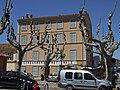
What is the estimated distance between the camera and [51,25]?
2255 inches

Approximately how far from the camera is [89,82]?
22219 mm

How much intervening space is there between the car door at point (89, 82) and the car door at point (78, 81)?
0.30m

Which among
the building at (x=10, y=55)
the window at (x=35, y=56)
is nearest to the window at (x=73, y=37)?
the window at (x=35, y=56)

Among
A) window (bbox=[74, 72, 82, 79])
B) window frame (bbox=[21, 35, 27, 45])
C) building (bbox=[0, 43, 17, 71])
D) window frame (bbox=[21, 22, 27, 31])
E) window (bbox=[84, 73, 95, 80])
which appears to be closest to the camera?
window (bbox=[84, 73, 95, 80])

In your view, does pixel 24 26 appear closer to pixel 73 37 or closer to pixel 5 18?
pixel 73 37

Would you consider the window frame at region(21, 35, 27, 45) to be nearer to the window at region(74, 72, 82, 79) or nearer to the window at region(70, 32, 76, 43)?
the window at region(70, 32, 76, 43)

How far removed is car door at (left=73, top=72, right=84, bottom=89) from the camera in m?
22.4

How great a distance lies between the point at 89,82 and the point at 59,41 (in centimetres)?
3456

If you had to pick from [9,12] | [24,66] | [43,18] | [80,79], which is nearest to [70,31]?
[43,18]

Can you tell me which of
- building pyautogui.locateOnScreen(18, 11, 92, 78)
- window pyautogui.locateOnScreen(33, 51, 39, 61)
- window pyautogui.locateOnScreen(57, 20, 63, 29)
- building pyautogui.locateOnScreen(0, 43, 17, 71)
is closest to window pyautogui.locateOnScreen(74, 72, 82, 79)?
building pyautogui.locateOnScreen(18, 11, 92, 78)

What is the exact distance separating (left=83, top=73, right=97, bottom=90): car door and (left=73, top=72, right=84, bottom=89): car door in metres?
0.30

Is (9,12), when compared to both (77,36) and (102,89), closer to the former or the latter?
(102,89)

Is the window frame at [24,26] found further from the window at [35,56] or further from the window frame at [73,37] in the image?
the window frame at [73,37]

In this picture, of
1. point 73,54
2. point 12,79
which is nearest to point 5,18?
point 12,79
